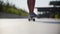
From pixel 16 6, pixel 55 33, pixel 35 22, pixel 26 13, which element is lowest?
pixel 55 33

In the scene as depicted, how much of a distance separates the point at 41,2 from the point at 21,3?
312mm

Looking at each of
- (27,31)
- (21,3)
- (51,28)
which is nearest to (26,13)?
(21,3)

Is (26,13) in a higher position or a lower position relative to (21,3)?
lower

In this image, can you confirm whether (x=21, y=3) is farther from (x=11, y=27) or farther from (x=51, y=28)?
(x=51, y=28)

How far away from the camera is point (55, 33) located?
1.77m

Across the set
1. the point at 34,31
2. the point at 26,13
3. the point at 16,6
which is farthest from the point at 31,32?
the point at 16,6

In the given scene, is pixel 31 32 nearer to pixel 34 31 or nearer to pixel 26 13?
pixel 34 31

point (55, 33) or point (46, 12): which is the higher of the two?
point (46, 12)

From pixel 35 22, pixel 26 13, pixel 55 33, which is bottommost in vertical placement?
pixel 55 33

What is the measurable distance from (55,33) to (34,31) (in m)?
0.33

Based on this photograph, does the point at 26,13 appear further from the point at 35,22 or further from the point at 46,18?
the point at 46,18

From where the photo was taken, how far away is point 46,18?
178 centimetres

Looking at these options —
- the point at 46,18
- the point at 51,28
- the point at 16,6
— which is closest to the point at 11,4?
the point at 16,6

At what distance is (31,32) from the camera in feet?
5.93
